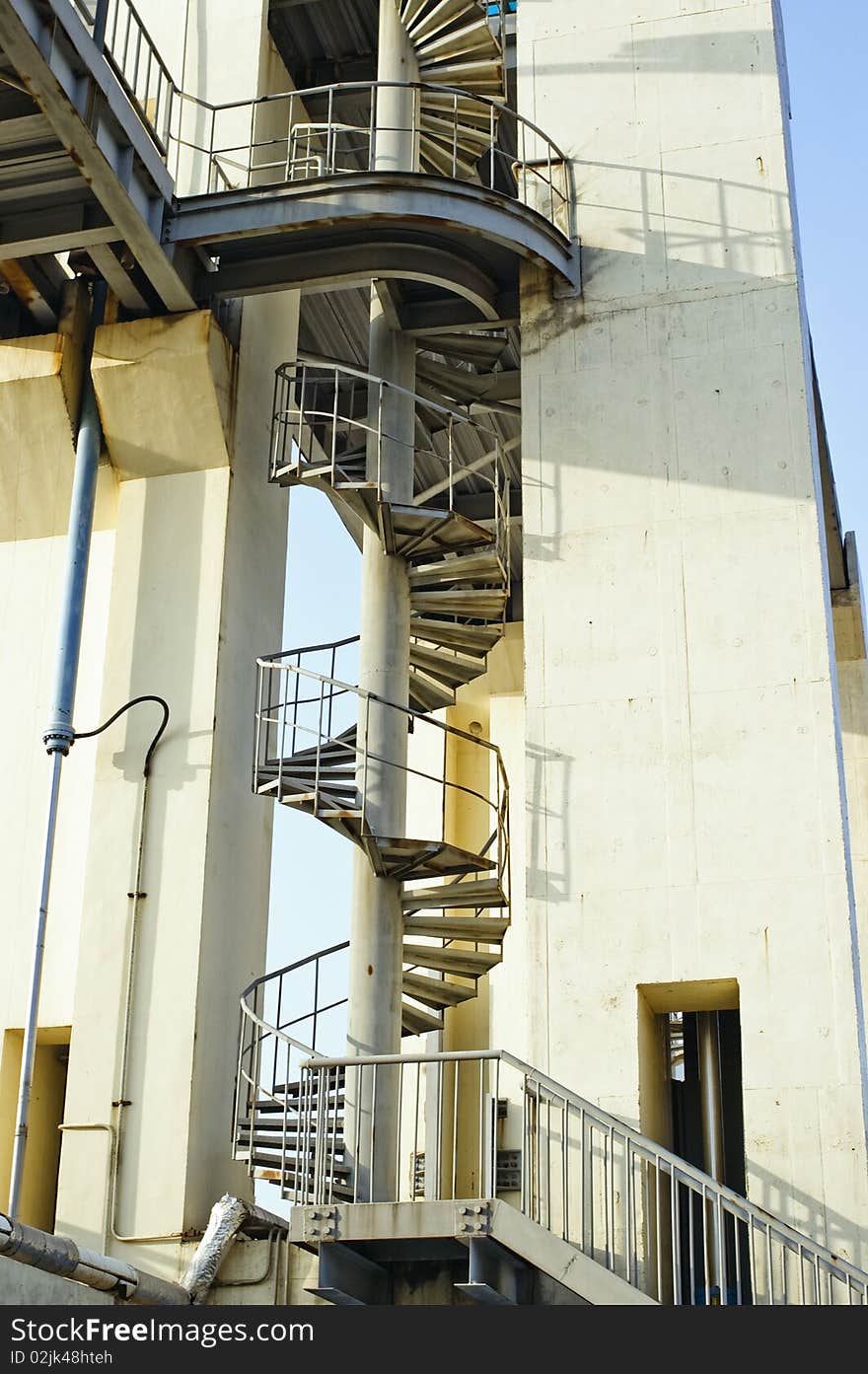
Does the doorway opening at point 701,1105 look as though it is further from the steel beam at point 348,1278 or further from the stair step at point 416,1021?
the stair step at point 416,1021

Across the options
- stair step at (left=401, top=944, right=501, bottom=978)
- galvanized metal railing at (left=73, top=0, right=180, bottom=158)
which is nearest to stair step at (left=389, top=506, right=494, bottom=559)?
stair step at (left=401, top=944, right=501, bottom=978)

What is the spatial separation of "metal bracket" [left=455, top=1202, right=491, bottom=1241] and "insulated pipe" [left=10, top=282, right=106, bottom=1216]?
13.6 feet

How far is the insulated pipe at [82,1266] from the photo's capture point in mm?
9852

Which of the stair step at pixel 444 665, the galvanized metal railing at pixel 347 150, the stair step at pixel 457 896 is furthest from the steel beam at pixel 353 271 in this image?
the stair step at pixel 457 896

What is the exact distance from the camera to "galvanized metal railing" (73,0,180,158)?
14930 millimetres

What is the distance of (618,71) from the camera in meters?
15.7

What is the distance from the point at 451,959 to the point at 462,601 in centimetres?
316

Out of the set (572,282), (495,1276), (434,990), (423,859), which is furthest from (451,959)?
(572,282)

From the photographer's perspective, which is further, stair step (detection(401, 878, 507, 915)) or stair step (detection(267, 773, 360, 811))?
stair step (detection(401, 878, 507, 915))

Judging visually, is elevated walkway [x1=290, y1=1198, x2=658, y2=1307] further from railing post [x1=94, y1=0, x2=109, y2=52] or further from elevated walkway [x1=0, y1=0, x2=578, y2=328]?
railing post [x1=94, y1=0, x2=109, y2=52]

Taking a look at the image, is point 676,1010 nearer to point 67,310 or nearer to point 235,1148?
point 235,1148

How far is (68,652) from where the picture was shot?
1471cm

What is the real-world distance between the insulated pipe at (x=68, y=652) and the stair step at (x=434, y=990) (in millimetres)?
3157

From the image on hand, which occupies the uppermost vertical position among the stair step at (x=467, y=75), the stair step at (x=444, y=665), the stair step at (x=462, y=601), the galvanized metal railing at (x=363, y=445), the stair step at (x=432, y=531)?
the stair step at (x=467, y=75)
